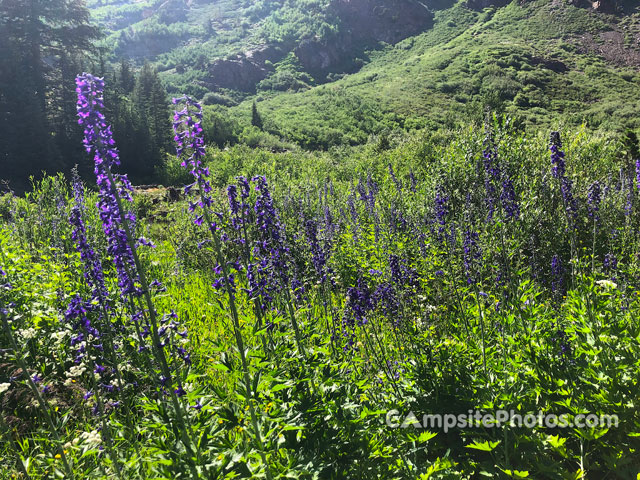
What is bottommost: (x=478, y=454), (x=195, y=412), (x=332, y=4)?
(x=478, y=454)

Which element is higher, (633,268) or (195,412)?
→ (195,412)

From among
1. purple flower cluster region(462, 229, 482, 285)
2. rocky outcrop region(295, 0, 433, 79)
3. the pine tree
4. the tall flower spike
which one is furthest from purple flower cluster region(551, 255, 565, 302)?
rocky outcrop region(295, 0, 433, 79)

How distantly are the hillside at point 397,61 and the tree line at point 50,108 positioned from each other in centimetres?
1520

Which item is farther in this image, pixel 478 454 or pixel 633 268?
pixel 633 268

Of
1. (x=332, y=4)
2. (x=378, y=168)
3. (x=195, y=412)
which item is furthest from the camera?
(x=332, y=4)

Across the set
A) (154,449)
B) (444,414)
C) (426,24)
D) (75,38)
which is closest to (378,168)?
(444,414)

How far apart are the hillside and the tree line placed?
49.9 feet

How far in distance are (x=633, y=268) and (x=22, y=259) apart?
31.2ft

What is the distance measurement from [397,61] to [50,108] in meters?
94.5

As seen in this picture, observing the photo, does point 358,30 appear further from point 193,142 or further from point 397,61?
point 193,142

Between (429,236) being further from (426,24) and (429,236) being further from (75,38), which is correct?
(426,24)

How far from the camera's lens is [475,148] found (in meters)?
10.1

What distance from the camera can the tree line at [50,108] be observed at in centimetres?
2438

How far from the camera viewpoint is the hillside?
5200 centimetres
